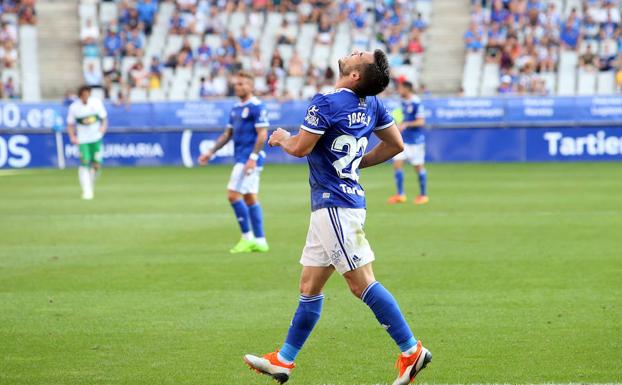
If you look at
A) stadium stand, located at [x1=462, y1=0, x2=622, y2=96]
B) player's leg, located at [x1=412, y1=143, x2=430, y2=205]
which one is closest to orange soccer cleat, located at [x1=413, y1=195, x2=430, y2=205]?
player's leg, located at [x1=412, y1=143, x2=430, y2=205]

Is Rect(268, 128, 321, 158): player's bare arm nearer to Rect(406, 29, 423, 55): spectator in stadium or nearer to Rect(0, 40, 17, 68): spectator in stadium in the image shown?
Rect(406, 29, 423, 55): spectator in stadium

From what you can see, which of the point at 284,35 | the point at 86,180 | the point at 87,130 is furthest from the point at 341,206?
the point at 284,35

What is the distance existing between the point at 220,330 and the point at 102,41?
34671 mm

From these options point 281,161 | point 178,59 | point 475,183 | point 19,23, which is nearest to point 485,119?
point 281,161

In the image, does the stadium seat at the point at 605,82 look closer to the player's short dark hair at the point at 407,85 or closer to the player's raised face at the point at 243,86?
the player's short dark hair at the point at 407,85

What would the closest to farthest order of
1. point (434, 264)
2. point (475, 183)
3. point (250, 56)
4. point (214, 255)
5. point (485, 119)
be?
1. point (434, 264)
2. point (214, 255)
3. point (475, 183)
4. point (485, 119)
5. point (250, 56)

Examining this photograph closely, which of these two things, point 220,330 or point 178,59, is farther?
point 178,59

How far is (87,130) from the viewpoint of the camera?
22.9 meters

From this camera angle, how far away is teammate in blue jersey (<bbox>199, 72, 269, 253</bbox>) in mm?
13523

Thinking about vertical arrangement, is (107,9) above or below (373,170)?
above

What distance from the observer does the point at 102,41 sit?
4194 cm

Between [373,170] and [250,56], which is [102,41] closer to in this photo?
[250,56]

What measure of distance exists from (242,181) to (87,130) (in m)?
10.00

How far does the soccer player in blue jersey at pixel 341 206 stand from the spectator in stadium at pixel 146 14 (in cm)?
3589
